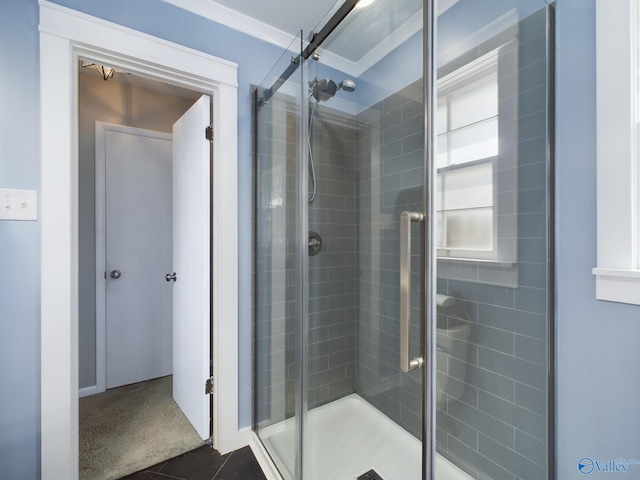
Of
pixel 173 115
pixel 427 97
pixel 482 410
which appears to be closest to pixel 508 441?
pixel 482 410

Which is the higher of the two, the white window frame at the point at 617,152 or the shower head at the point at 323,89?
the shower head at the point at 323,89

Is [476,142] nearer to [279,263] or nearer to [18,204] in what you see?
[279,263]

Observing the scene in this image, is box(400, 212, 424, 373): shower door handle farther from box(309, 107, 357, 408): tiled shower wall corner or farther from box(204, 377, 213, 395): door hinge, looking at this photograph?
box(204, 377, 213, 395): door hinge

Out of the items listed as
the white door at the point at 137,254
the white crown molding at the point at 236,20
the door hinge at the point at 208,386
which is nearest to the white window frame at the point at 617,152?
the white crown molding at the point at 236,20

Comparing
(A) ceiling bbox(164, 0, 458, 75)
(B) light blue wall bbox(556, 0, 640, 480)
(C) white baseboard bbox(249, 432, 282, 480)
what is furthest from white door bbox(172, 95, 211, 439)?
(B) light blue wall bbox(556, 0, 640, 480)

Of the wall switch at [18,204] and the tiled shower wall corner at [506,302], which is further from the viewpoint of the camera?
the wall switch at [18,204]

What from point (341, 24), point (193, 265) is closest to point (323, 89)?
point (341, 24)

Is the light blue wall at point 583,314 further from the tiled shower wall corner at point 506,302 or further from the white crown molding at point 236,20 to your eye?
the white crown molding at point 236,20

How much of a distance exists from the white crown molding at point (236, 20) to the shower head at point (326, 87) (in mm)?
764

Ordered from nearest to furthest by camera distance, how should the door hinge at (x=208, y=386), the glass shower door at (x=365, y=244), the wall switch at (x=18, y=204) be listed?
the glass shower door at (x=365, y=244) → the wall switch at (x=18, y=204) → the door hinge at (x=208, y=386)

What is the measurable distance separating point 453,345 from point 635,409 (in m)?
0.51

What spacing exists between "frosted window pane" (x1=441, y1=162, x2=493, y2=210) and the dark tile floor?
1603 mm

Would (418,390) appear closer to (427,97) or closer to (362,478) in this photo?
(362,478)

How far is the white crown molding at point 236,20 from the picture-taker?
1.54 meters
